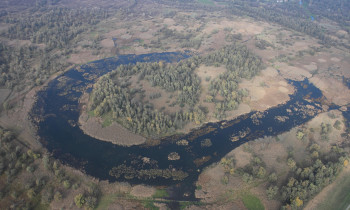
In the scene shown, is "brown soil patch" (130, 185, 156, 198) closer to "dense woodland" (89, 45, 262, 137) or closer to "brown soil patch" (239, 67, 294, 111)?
"dense woodland" (89, 45, 262, 137)

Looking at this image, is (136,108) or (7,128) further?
(136,108)

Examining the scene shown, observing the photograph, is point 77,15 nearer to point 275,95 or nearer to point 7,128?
point 7,128

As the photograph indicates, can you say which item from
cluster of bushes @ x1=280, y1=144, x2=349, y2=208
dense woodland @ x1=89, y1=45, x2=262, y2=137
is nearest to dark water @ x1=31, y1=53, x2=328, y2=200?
dense woodland @ x1=89, y1=45, x2=262, y2=137

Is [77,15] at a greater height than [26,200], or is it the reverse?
[77,15]

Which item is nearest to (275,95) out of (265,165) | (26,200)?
(265,165)

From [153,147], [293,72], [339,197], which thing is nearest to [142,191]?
[153,147]

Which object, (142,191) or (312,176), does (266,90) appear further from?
(142,191)

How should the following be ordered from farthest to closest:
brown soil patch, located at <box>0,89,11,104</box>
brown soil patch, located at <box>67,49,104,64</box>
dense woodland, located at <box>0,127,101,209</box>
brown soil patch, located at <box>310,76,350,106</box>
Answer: brown soil patch, located at <box>67,49,104,64</box> < brown soil patch, located at <box>310,76,350,106</box> < brown soil patch, located at <box>0,89,11,104</box> < dense woodland, located at <box>0,127,101,209</box>
